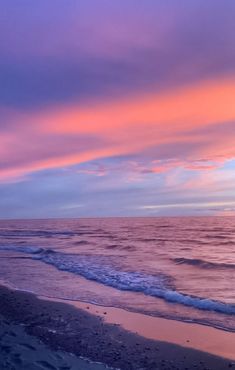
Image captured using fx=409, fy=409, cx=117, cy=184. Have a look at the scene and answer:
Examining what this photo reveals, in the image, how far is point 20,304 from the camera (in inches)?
466

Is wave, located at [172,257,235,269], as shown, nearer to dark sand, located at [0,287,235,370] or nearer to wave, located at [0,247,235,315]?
wave, located at [0,247,235,315]

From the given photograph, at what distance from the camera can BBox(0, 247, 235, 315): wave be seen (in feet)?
38.7

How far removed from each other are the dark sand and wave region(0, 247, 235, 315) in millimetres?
3142

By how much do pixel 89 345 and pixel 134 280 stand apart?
763cm

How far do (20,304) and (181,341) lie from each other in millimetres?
5351

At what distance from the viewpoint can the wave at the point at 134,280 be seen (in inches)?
464

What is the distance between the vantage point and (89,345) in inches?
320

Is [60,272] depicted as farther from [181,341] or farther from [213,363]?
[213,363]

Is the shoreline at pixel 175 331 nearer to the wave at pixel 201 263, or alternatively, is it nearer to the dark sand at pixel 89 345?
the dark sand at pixel 89 345

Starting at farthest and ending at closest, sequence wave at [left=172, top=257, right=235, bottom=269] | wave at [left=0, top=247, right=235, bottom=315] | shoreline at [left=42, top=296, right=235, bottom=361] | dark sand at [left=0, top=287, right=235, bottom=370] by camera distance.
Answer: wave at [left=172, top=257, right=235, bottom=269] < wave at [left=0, top=247, right=235, bottom=315] < shoreline at [left=42, top=296, right=235, bottom=361] < dark sand at [left=0, top=287, right=235, bottom=370]

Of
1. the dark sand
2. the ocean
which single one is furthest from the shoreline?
the ocean

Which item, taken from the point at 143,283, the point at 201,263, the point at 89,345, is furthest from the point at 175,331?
the point at 201,263

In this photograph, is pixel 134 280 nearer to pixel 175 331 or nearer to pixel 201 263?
pixel 175 331

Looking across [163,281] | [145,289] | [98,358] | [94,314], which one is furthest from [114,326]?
[163,281]
